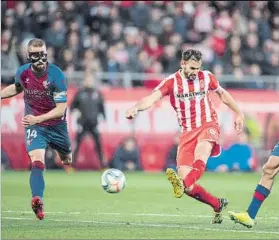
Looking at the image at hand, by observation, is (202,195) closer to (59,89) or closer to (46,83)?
A: (59,89)

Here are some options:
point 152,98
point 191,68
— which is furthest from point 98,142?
point 152,98

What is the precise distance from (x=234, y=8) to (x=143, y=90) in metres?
4.88

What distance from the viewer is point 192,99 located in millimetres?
12883

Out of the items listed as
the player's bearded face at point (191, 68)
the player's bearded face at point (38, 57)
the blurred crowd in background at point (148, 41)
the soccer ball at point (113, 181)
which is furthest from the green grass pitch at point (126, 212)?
the blurred crowd in background at point (148, 41)

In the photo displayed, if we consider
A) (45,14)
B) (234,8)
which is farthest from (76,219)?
(234,8)

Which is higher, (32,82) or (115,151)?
(32,82)

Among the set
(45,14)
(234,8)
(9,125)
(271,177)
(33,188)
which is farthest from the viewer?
(234,8)

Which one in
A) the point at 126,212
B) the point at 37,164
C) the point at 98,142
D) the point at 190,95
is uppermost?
the point at 190,95

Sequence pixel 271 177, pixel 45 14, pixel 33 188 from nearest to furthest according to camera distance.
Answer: pixel 271 177 → pixel 33 188 → pixel 45 14

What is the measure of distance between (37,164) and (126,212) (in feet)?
5.36

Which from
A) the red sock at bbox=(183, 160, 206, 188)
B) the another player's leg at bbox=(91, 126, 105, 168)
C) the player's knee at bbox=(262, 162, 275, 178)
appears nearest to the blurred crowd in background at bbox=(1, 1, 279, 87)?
the another player's leg at bbox=(91, 126, 105, 168)

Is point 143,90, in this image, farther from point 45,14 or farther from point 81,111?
point 45,14

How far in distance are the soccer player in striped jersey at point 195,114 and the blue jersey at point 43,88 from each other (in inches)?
55.5

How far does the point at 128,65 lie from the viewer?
24797 millimetres
